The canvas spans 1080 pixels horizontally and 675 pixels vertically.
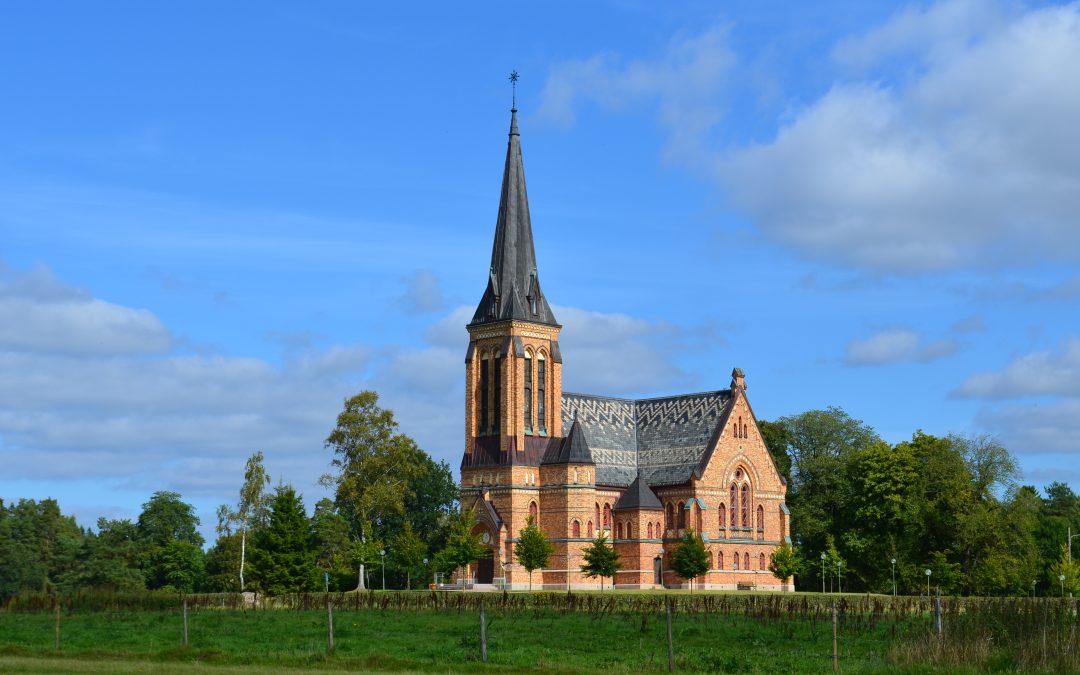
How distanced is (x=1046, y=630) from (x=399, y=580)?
77.8 meters

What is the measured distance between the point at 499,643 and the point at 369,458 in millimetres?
66082

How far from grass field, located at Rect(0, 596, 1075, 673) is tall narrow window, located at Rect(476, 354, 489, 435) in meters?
44.0

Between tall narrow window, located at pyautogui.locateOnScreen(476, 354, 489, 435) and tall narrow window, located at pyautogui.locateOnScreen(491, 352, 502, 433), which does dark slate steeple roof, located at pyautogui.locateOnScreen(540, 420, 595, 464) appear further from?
tall narrow window, located at pyautogui.locateOnScreen(476, 354, 489, 435)

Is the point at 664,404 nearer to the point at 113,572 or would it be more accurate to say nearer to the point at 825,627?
the point at 113,572

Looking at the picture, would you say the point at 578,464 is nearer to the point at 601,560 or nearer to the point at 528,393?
the point at 528,393

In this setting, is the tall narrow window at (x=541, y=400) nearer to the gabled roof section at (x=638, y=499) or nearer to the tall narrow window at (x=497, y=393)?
the tall narrow window at (x=497, y=393)

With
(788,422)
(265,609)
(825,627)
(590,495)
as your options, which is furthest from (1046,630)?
(788,422)

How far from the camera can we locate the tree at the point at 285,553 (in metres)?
74.0

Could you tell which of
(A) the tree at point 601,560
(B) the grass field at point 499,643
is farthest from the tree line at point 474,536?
(B) the grass field at point 499,643

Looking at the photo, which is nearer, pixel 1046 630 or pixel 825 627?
pixel 1046 630

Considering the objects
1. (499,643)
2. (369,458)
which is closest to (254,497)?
(369,458)

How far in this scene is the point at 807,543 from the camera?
103 metres

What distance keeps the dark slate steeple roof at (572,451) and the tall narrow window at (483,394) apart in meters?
4.67

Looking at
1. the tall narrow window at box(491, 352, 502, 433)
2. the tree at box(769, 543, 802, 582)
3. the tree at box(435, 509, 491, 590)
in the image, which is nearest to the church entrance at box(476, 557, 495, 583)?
the tree at box(435, 509, 491, 590)
